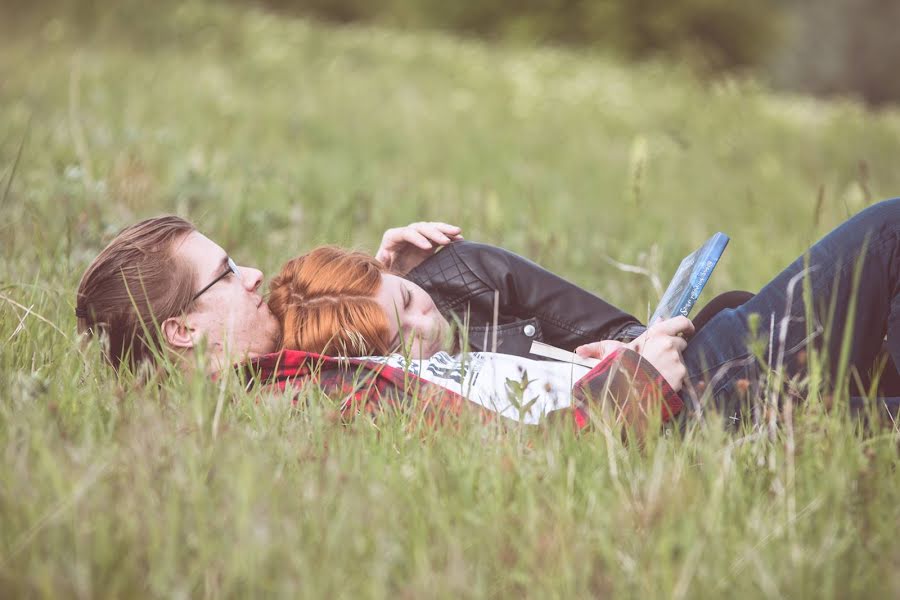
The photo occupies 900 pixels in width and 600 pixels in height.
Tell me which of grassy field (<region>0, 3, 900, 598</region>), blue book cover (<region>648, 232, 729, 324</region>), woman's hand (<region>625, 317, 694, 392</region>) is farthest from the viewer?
blue book cover (<region>648, 232, 729, 324</region>)

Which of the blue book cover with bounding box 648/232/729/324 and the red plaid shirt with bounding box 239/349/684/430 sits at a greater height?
the blue book cover with bounding box 648/232/729/324

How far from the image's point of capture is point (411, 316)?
2.35m

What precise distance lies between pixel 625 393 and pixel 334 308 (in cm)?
77

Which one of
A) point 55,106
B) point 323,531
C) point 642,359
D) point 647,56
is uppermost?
point 647,56

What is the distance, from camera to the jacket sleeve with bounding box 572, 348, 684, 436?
185 centimetres

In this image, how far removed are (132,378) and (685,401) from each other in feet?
4.21

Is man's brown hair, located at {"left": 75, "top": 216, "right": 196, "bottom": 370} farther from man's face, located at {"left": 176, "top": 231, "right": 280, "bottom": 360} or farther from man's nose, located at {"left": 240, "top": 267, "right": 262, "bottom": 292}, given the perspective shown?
man's nose, located at {"left": 240, "top": 267, "right": 262, "bottom": 292}

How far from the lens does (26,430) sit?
158 centimetres

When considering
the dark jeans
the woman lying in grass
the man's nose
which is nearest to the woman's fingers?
the woman lying in grass

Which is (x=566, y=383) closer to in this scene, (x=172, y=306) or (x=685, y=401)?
(x=685, y=401)

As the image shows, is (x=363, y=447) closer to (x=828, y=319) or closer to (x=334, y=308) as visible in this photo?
(x=334, y=308)

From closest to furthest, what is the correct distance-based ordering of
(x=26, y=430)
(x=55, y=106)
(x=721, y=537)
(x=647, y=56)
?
1. (x=721, y=537)
2. (x=26, y=430)
3. (x=55, y=106)
4. (x=647, y=56)

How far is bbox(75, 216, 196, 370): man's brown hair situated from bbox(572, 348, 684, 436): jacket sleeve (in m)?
1.02

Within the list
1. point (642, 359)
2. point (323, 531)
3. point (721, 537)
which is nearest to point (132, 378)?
point (323, 531)
